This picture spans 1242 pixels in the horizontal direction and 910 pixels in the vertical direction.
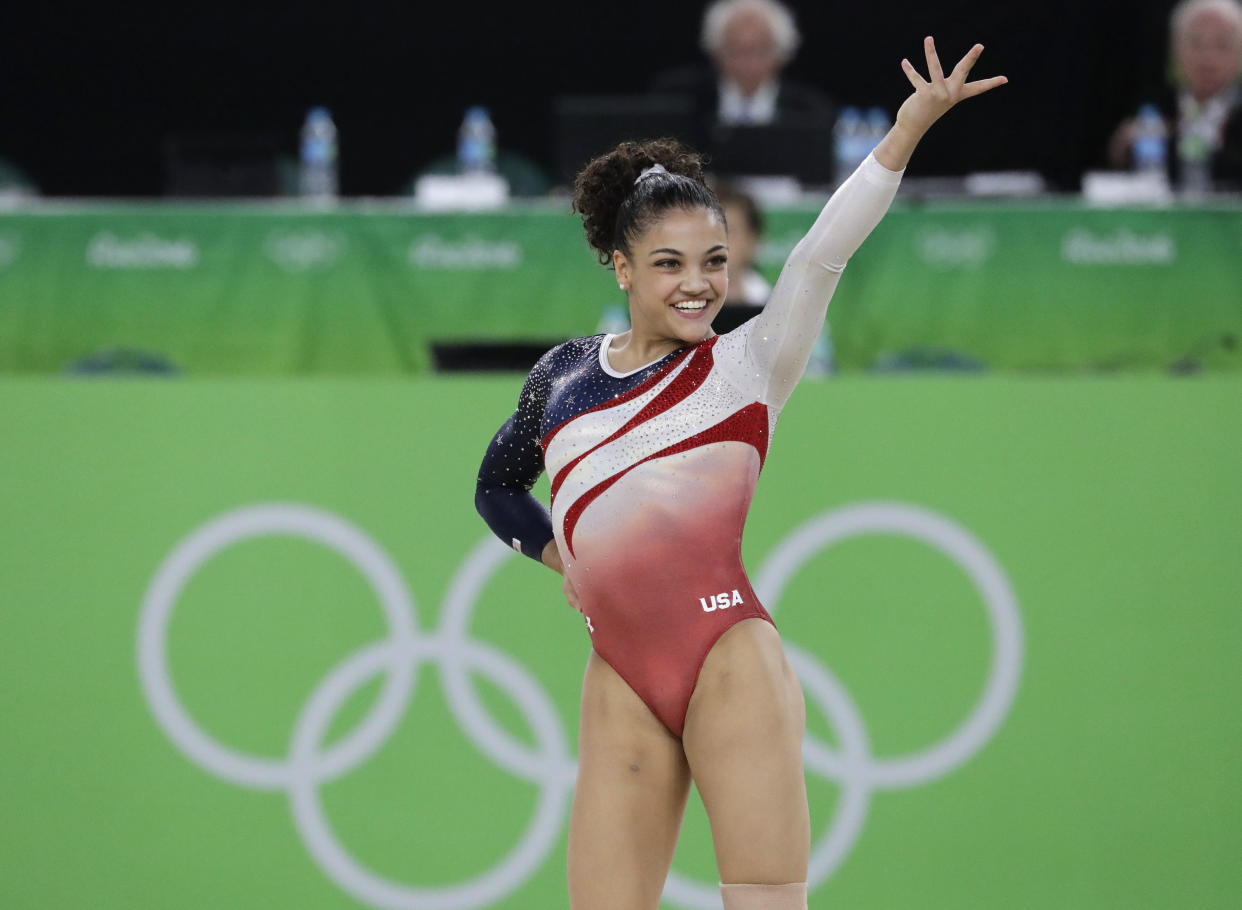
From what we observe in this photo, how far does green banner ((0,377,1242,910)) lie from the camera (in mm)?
4344

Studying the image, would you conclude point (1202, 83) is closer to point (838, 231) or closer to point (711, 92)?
point (711, 92)

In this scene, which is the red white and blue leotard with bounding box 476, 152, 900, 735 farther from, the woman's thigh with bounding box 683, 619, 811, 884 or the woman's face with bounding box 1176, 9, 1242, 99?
the woman's face with bounding box 1176, 9, 1242, 99

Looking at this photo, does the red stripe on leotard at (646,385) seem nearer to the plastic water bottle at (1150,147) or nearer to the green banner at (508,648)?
the green banner at (508,648)

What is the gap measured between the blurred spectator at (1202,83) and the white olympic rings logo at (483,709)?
3720 mm

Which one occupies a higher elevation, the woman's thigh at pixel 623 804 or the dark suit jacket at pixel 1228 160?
the dark suit jacket at pixel 1228 160

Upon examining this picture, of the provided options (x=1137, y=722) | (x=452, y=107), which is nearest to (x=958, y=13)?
(x=452, y=107)

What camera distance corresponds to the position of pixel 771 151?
6.84 metres

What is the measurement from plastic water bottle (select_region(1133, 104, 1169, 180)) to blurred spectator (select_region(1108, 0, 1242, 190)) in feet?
0.20

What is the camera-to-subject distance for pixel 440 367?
5.31 meters

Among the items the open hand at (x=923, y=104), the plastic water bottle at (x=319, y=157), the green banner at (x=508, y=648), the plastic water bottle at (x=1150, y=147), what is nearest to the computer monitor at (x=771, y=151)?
the plastic water bottle at (x=1150, y=147)

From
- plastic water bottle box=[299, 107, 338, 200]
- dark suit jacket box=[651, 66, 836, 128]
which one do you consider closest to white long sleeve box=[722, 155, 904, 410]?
dark suit jacket box=[651, 66, 836, 128]

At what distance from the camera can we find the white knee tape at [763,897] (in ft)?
9.02

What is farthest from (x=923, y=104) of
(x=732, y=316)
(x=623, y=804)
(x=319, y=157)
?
(x=319, y=157)

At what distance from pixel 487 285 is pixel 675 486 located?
12.4ft
